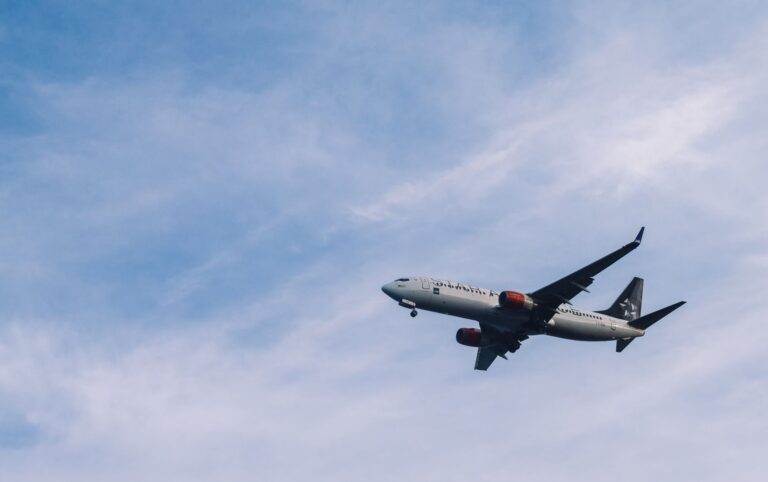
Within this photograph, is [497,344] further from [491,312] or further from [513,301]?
[513,301]

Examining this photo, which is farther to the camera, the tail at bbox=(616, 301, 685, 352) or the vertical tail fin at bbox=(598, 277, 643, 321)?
the vertical tail fin at bbox=(598, 277, 643, 321)

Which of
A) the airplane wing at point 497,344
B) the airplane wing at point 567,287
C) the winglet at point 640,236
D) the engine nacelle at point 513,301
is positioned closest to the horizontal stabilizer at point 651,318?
the airplane wing at point 567,287

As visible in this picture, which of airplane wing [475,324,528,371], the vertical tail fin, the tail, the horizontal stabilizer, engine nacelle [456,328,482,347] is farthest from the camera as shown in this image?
the vertical tail fin

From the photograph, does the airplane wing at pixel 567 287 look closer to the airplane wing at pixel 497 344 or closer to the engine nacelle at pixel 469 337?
the airplane wing at pixel 497 344

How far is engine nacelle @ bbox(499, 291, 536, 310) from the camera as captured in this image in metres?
90.7

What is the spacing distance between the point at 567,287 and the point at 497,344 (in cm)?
1508

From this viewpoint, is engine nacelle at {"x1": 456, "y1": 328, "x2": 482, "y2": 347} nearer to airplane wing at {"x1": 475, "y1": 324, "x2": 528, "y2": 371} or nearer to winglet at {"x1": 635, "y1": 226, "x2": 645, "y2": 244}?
airplane wing at {"x1": 475, "y1": 324, "x2": 528, "y2": 371}

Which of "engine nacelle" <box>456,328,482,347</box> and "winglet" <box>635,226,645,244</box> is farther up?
"engine nacelle" <box>456,328,482,347</box>

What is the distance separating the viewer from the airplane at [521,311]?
88.9 metres

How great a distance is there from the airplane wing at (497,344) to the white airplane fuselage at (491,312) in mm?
4599

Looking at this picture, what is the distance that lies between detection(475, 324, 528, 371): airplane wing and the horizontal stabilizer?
12.7m

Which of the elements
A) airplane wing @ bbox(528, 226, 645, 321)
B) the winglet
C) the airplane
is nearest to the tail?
the airplane

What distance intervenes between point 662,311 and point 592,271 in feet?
40.4

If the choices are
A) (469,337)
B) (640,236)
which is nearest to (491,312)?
(469,337)
